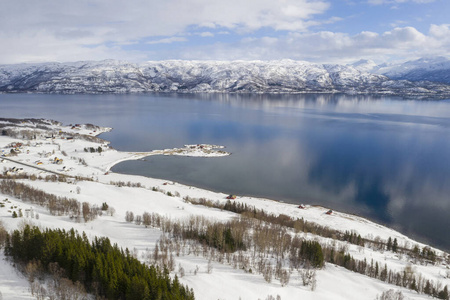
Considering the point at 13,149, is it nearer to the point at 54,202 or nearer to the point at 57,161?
the point at 57,161

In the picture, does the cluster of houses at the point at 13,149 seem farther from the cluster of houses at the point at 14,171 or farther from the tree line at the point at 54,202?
the tree line at the point at 54,202

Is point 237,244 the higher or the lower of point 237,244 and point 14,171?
the lower

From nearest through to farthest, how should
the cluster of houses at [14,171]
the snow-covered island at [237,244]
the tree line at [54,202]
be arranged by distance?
1. the snow-covered island at [237,244]
2. the tree line at [54,202]
3. the cluster of houses at [14,171]

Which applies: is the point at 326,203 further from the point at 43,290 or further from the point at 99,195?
the point at 43,290

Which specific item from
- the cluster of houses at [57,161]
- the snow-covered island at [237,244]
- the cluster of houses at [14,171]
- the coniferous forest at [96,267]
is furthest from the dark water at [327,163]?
the coniferous forest at [96,267]

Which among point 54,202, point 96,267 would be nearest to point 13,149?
point 54,202

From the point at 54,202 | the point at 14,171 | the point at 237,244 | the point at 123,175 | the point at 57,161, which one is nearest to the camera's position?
the point at 237,244

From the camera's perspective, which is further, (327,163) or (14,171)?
(327,163)

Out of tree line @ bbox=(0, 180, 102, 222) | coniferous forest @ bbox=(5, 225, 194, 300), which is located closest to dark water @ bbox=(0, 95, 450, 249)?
tree line @ bbox=(0, 180, 102, 222)

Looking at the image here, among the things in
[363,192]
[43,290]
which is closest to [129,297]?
[43,290]
